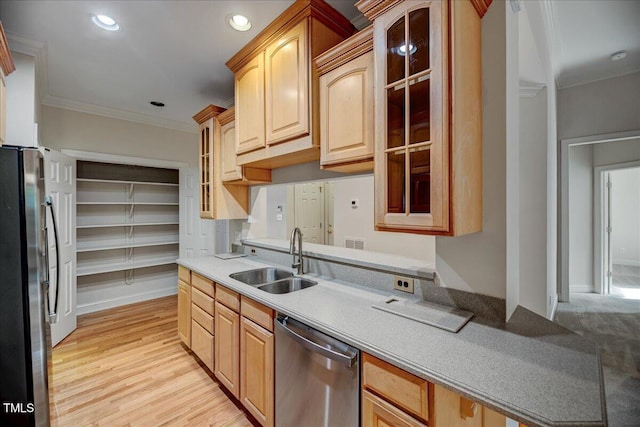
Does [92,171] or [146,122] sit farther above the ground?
[146,122]

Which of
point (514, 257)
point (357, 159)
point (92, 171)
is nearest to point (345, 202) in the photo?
point (357, 159)

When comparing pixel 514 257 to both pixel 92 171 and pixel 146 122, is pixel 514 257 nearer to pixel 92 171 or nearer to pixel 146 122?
pixel 146 122

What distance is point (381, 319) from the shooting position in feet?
4.53

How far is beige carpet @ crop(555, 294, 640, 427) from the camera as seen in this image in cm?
198

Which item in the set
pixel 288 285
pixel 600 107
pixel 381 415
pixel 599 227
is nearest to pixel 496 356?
pixel 381 415

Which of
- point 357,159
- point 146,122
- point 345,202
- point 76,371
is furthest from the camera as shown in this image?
point 345,202

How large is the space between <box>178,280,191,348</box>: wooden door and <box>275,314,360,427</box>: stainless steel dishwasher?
1422mm

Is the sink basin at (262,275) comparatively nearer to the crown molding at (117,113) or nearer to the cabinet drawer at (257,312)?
the cabinet drawer at (257,312)

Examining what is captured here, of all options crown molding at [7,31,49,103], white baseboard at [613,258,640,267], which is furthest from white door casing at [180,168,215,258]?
white baseboard at [613,258,640,267]

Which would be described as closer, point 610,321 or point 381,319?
point 381,319

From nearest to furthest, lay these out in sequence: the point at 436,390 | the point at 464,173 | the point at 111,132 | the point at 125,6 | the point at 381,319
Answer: the point at 436,390
the point at 464,173
the point at 381,319
the point at 125,6
the point at 111,132

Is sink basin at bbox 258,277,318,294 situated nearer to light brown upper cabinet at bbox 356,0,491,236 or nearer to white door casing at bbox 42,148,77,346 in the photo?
light brown upper cabinet at bbox 356,0,491,236

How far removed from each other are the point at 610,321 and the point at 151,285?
629cm

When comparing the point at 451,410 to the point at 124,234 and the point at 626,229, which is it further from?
the point at 626,229
